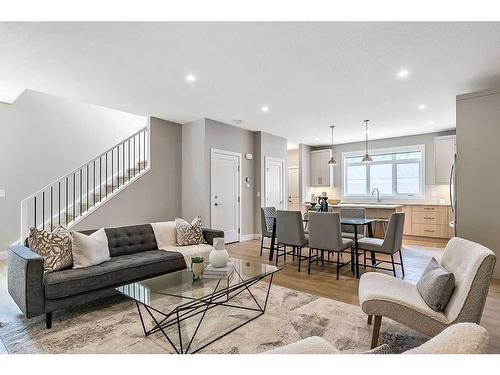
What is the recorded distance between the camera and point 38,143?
527 cm

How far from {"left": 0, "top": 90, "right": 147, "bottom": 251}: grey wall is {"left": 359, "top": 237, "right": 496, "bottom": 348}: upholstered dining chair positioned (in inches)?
226

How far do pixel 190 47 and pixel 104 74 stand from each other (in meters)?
1.39

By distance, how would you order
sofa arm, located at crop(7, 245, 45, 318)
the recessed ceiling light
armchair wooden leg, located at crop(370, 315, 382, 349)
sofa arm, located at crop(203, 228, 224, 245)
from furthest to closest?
sofa arm, located at crop(203, 228, 224, 245) < the recessed ceiling light < sofa arm, located at crop(7, 245, 45, 318) < armchair wooden leg, located at crop(370, 315, 382, 349)

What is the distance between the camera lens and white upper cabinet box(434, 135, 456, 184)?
21.6 feet

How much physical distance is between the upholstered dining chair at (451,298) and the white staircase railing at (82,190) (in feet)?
14.7

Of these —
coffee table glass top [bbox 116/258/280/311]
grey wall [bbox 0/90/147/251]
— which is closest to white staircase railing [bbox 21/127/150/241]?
grey wall [bbox 0/90/147/251]

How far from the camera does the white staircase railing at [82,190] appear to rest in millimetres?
4926

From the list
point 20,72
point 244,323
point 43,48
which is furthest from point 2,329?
point 20,72

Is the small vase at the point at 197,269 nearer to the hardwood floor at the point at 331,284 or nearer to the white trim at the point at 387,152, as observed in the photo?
the hardwood floor at the point at 331,284

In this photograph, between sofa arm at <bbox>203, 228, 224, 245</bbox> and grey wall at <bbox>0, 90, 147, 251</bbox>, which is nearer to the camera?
sofa arm at <bbox>203, 228, 224, 245</bbox>

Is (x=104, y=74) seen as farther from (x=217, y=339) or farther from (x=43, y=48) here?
(x=217, y=339)

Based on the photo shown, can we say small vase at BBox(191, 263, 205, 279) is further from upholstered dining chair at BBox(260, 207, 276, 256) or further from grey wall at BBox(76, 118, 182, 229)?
grey wall at BBox(76, 118, 182, 229)

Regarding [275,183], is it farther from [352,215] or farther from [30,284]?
[30,284]

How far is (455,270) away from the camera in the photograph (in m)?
2.08
